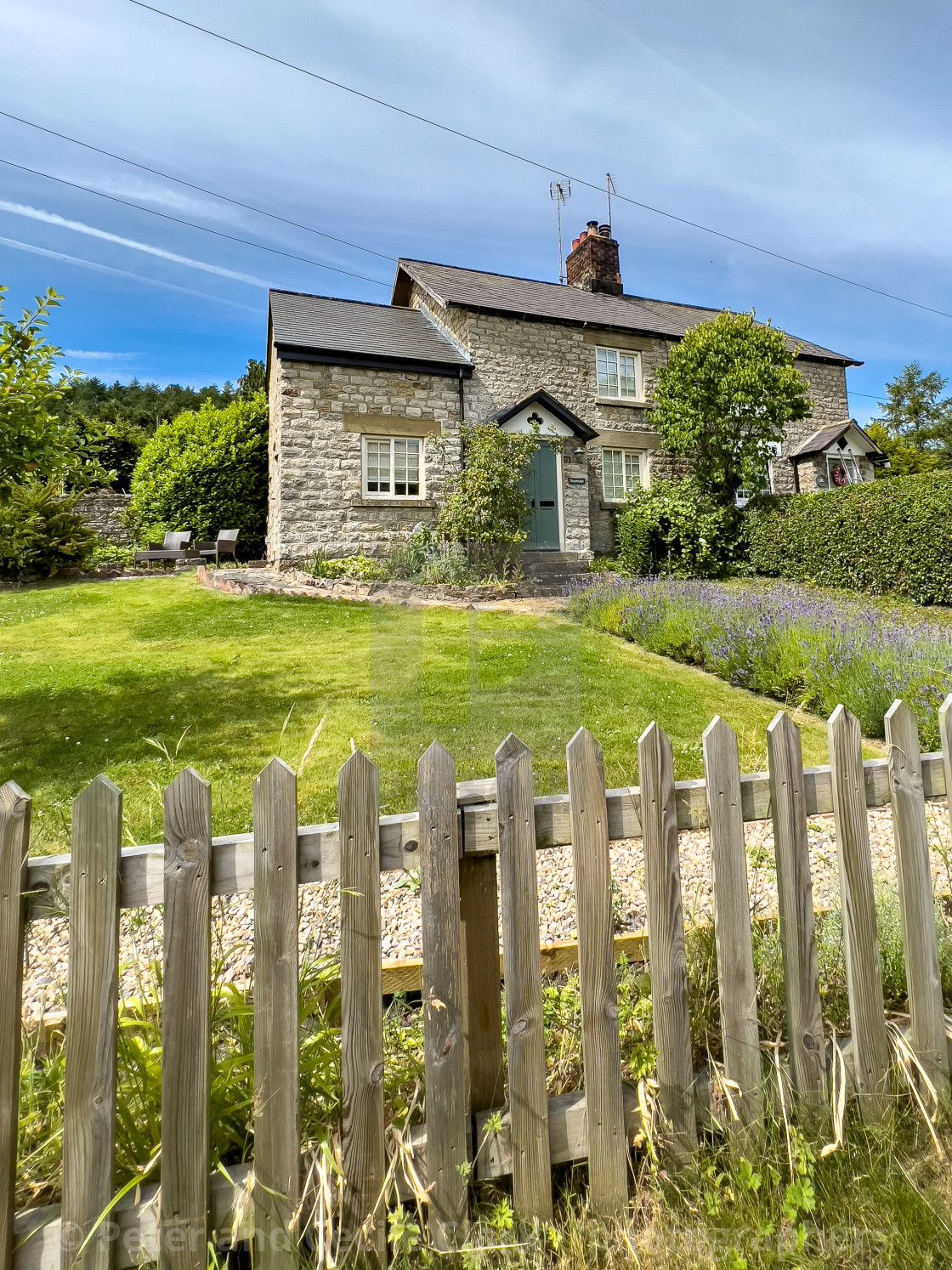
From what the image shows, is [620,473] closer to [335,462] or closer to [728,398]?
[728,398]

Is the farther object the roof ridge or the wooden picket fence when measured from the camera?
the roof ridge

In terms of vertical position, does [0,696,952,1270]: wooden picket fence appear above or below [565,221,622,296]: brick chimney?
below

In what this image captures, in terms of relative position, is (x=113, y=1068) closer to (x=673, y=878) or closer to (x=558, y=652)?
(x=673, y=878)

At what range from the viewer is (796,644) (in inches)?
249

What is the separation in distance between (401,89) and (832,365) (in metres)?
15.3

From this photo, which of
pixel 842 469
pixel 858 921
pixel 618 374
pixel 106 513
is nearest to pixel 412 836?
pixel 858 921

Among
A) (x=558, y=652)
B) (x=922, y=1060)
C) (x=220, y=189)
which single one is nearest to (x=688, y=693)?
(x=558, y=652)

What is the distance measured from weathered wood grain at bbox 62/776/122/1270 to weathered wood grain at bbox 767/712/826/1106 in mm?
1542

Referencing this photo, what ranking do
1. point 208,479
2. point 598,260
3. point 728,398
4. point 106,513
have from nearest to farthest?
point 728,398 → point 208,479 → point 106,513 → point 598,260

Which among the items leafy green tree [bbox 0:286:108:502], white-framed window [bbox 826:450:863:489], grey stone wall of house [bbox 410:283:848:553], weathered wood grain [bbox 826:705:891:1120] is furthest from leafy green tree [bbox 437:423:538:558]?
weathered wood grain [bbox 826:705:891:1120]

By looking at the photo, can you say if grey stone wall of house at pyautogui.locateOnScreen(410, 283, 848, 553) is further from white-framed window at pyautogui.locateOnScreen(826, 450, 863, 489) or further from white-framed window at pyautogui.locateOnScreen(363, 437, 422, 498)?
white-framed window at pyautogui.locateOnScreen(826, 450, 863, 489)

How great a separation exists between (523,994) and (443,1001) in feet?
0.61

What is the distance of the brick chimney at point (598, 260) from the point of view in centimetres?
1939

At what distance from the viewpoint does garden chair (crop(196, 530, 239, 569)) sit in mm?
14047
